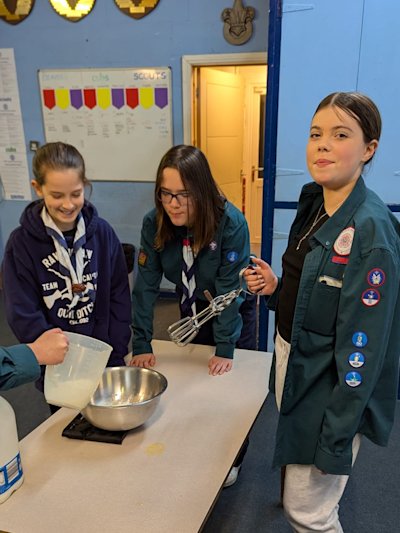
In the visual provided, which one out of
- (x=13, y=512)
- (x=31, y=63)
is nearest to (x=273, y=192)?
(x=13, y=512)

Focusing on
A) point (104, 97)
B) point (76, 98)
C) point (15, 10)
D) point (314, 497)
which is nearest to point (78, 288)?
point (314, 497)

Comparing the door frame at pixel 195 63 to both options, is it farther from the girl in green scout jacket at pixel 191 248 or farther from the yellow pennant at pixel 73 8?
the girl in green scout jacket at pixel 191 248

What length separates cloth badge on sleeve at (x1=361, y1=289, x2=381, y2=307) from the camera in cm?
93

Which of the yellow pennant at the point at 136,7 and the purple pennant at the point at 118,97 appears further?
the purple pennant at the point at 118,97

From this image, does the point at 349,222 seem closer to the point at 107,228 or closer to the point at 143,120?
the point at 107,228

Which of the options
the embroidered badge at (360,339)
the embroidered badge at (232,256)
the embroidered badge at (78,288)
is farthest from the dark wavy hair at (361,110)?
the embroidered badge at (78,288)

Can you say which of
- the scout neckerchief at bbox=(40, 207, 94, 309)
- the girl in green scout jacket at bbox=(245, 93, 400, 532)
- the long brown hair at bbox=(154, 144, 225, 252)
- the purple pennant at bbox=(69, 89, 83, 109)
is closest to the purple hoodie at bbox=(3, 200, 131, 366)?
the scout neckerchief at bbox=(40, 207, 94, 309)

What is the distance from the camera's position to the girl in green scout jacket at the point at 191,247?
1.48m

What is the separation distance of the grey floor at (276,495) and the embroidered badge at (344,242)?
44.3 inches

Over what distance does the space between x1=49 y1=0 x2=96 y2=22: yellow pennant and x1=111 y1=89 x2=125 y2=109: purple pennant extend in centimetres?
60

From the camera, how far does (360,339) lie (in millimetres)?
951

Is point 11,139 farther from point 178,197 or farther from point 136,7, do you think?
point 178,197

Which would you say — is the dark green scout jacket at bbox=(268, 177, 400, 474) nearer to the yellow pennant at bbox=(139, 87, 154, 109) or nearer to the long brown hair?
the long brown hair

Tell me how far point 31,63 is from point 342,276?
3.64 meters
